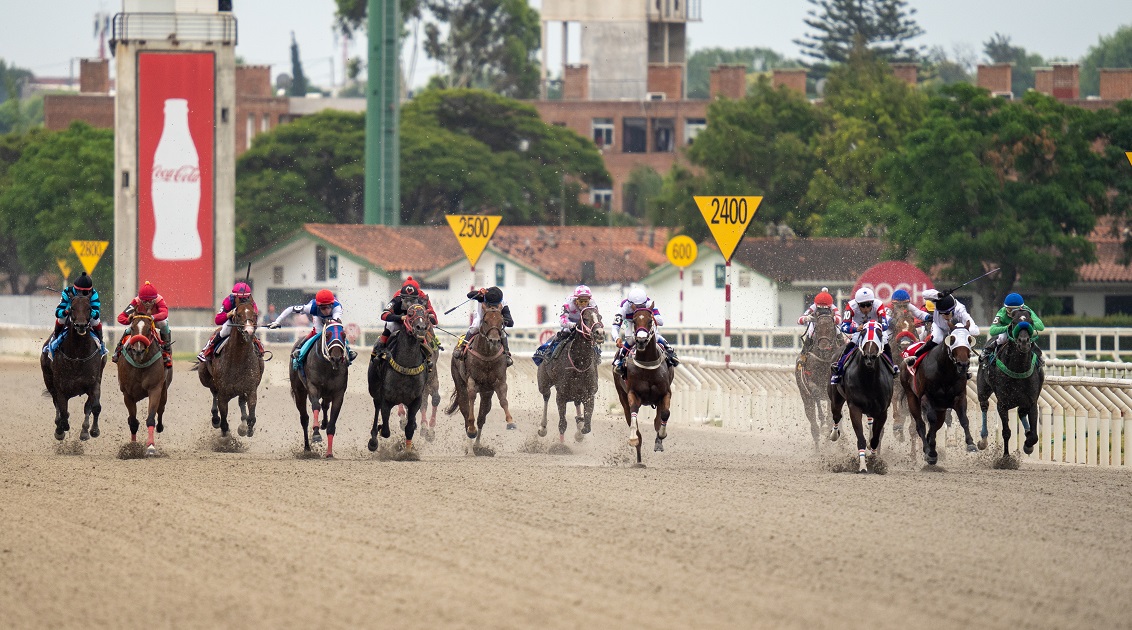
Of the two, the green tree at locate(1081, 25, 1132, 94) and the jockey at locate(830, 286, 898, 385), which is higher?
the green tree at locate(1081, 25, 1132, 94)

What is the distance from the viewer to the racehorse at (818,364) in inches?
763

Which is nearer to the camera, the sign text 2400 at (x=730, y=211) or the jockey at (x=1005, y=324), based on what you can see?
the jockey at (x=1005, y=324)

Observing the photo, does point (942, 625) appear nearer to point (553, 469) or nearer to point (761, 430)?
point (553, 469)

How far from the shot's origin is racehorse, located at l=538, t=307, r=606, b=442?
60.3 ft

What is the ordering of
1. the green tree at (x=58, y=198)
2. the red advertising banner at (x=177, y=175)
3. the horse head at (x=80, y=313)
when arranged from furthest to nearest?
the green tree at (x=58, y=198) → the red advertising banner at (x=177, y=175) → the horse head at (x=80, y=313)

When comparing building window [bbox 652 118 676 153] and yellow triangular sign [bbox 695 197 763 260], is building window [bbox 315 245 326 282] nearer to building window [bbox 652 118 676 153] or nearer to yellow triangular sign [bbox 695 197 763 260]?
building window [bbox 652 118 676 153]

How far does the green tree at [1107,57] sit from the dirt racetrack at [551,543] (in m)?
138

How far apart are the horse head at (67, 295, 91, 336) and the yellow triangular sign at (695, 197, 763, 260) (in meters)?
8.50

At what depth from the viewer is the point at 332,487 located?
13.9 m

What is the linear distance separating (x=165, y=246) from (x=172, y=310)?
209 cm

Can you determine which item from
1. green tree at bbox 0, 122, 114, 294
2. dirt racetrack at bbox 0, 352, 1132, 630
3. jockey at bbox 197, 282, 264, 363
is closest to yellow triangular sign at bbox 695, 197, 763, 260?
dirt racetrack at bbox 0, 352, 1132, 630

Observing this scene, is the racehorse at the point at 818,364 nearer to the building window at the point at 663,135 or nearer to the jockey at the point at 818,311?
the jockey at the point at 818,311

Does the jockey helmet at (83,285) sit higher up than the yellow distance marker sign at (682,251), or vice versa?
the yellow distance marker sign at (682,251)

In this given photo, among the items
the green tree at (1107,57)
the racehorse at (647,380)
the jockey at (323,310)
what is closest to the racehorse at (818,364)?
the racehorse at (647,380)
